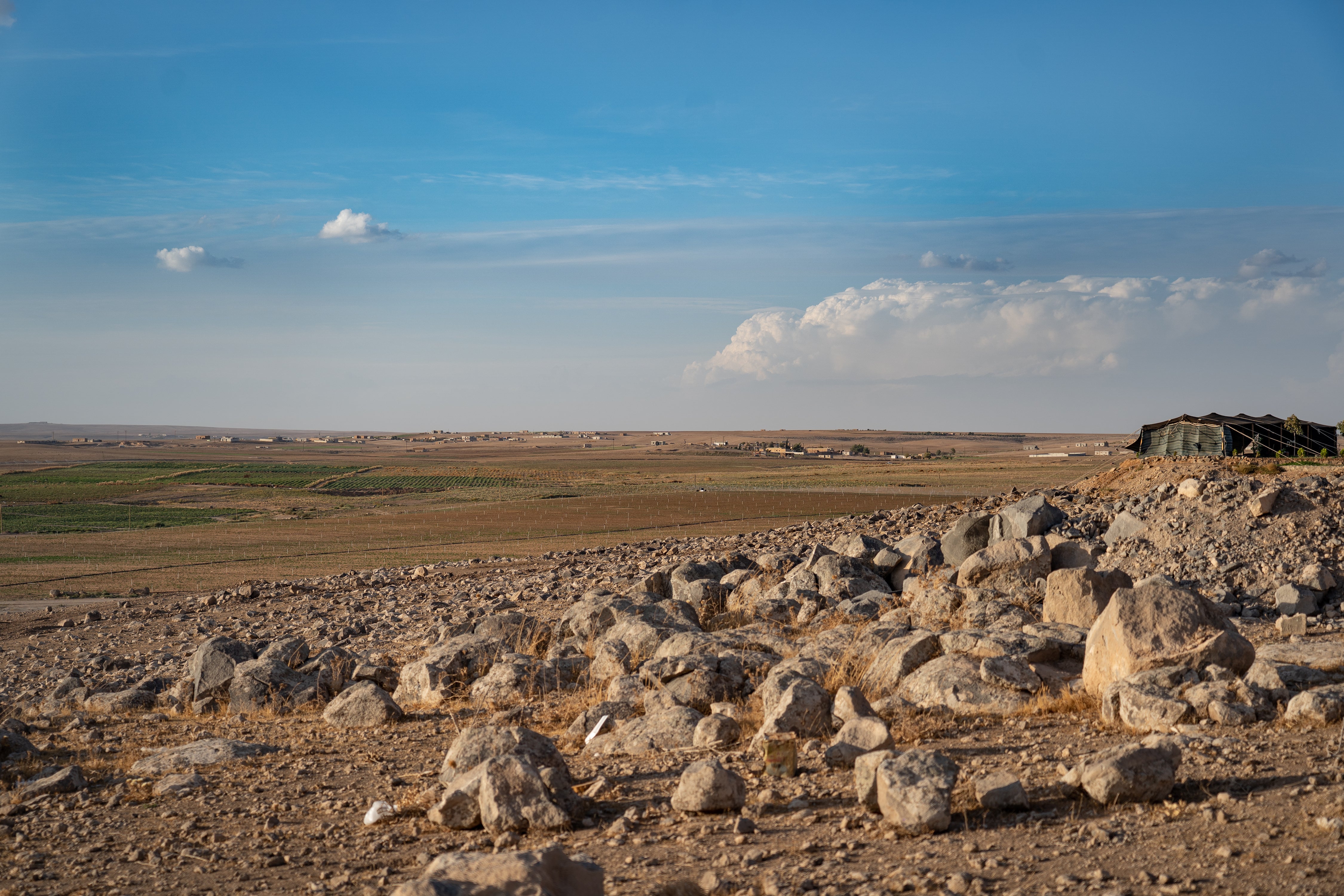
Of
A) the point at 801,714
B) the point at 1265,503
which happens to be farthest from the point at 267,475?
the point at 801,714

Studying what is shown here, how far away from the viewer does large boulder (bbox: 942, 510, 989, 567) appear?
18.9 meters

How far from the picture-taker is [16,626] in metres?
25.6

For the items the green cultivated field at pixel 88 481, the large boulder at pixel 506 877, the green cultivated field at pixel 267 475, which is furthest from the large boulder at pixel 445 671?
the green cultivated field at pixel 267 475

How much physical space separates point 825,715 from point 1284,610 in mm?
8852

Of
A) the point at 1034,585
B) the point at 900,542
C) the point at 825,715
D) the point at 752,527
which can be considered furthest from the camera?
the point at 752,527

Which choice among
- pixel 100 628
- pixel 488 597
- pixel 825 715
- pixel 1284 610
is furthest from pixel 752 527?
pixel 825 715

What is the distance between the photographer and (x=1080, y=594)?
11.7 meters

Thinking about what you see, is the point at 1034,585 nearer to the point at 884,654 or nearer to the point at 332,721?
the point at 884,654

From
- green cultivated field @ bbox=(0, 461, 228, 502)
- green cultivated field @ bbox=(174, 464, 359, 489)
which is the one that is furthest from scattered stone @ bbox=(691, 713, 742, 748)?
green cultivated field @ bbox=(174, 464, 359, 489)

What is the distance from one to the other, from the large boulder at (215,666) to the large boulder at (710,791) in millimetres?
9441

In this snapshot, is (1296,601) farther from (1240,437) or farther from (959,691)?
(1240,437)

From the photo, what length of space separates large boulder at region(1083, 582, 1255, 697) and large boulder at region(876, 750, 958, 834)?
348 cm

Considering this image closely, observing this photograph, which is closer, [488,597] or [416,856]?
[416,856]

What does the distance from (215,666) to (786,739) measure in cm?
1013
